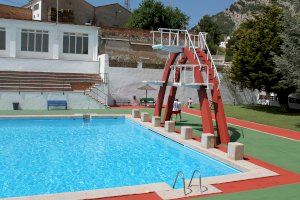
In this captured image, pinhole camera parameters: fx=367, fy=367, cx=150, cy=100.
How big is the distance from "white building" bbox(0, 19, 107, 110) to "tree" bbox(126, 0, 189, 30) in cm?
3274

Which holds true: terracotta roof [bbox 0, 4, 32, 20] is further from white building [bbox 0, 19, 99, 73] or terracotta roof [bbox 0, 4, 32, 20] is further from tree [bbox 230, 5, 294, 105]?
tree [bbox 230, 5, 294, 105]

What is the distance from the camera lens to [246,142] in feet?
59.9

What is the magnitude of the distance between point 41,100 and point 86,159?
16.8 meters

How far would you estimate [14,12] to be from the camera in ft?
202

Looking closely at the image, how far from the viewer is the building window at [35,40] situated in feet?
119

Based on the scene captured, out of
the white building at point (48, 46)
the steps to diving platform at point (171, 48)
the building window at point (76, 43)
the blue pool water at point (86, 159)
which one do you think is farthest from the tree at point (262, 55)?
the building window at point (76, 43)

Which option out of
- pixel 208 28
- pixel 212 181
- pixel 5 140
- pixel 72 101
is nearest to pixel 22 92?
pixel 72 101

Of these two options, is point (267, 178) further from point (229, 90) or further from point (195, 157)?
point (229, 90)

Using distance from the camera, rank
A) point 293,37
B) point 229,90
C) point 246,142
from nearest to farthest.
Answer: point 246,142
point 293,37
point 229,90

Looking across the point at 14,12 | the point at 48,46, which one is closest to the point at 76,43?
the point at 48,46

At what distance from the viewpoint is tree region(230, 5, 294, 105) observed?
3098 centimetres

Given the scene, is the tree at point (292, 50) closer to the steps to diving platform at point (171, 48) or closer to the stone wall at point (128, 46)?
the steps to diving platform at point (171, 48)

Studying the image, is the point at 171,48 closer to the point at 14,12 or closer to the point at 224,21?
the point at 14,12

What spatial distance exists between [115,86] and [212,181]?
25.8 metres
